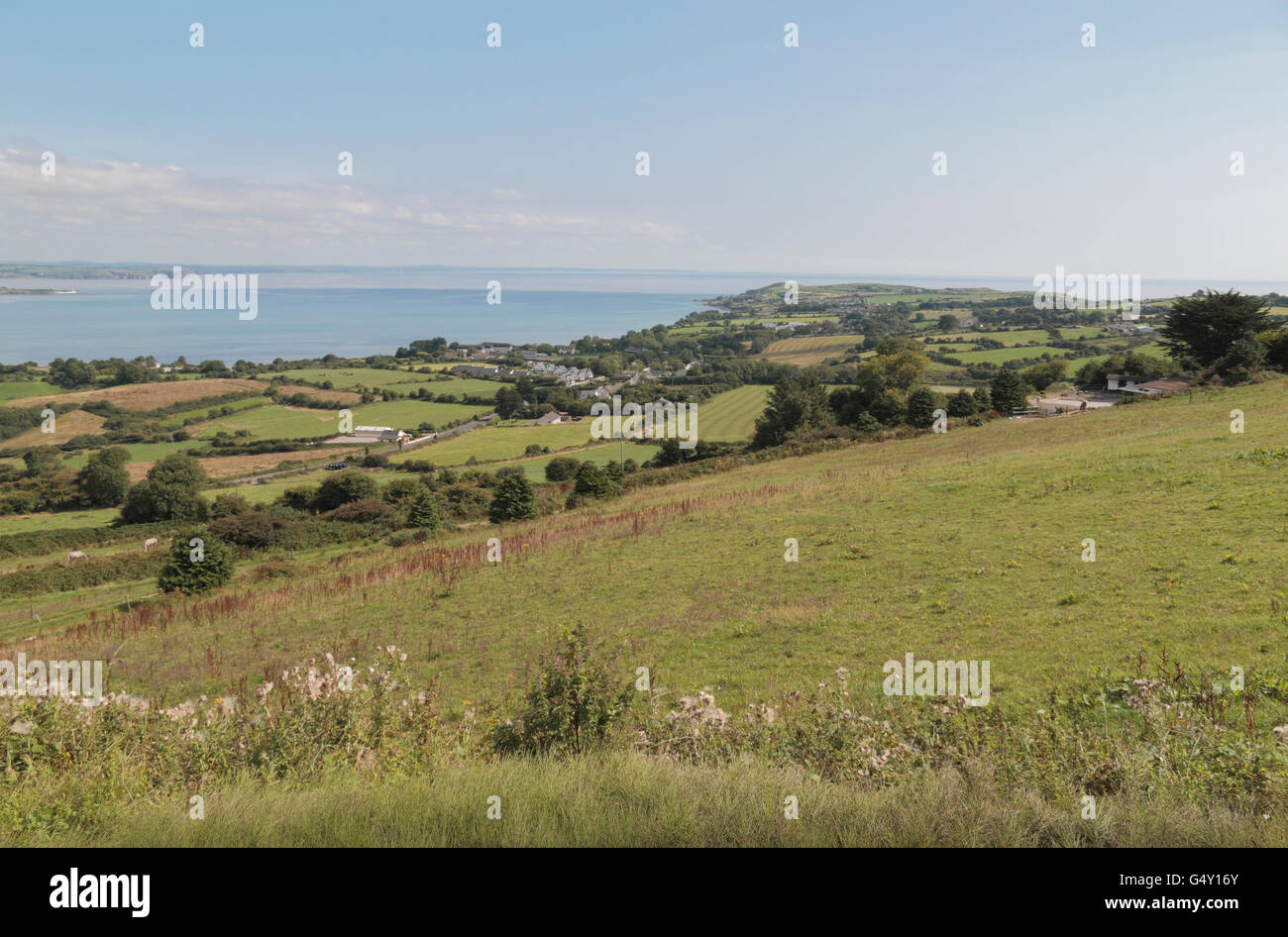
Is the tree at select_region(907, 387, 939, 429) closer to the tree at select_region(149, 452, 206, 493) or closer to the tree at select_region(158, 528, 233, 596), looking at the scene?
the tree at select_region(158, 528, 233, 596)

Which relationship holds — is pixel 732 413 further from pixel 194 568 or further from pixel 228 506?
pixel 194 568

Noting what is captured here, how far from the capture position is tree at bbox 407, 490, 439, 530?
106ft

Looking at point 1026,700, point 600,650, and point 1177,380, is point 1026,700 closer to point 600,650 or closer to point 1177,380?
point 600,650

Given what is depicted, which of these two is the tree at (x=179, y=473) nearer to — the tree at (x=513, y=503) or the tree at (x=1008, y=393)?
the tree at (x=513, y=503)

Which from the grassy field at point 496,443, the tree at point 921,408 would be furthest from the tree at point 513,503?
the grassy field at point 496,443

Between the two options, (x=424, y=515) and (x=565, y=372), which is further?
(x=565, y=372)

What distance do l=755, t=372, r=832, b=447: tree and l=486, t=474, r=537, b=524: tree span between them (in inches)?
897

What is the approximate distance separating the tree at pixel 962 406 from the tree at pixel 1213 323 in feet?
40.3

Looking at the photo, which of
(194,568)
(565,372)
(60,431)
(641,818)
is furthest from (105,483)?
(565,372)

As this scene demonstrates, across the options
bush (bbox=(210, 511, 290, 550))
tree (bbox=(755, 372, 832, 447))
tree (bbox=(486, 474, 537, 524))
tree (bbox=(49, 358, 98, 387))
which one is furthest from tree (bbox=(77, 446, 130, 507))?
tree (bbox=(49, 358, 98, 387))

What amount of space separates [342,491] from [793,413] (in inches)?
1296

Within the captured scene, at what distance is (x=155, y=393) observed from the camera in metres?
87.7

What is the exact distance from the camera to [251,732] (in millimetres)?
5305

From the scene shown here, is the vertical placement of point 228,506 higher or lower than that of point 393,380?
lower
